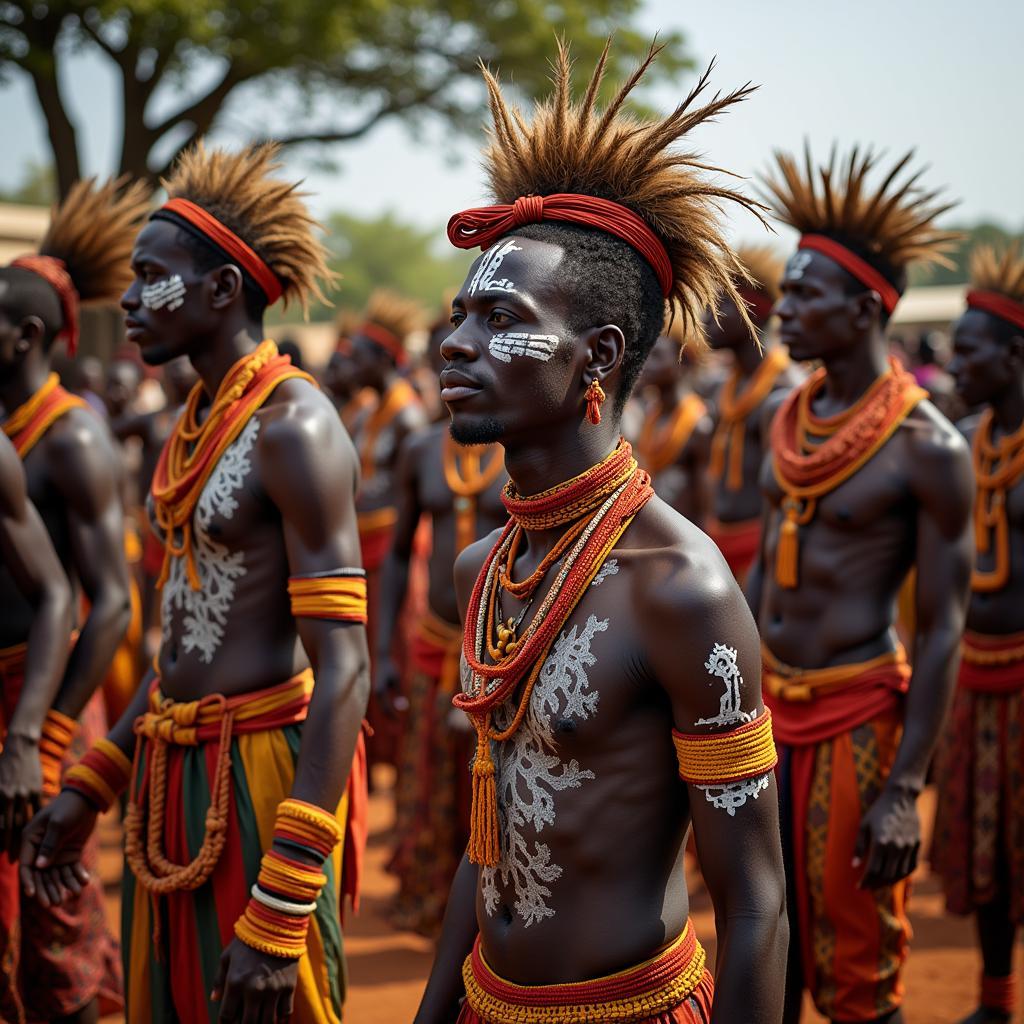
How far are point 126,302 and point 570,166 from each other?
1627 millimetres

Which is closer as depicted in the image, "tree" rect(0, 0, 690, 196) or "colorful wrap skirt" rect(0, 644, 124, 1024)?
"colorful wrap skirt" rect(0, 644, 124, 1024)

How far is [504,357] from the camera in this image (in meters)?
2.43

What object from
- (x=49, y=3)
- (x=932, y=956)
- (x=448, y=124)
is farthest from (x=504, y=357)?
(x=448, y=124)

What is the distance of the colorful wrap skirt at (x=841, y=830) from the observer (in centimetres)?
421

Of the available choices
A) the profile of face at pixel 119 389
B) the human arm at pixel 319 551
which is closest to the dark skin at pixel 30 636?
the human arm at pixel 319 551

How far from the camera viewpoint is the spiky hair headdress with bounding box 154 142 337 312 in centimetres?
378

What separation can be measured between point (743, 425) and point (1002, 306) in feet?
8.40

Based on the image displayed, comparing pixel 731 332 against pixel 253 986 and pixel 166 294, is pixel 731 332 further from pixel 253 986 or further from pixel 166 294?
pixel 253 986

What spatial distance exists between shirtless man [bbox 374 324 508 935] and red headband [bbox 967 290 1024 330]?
7.39ft

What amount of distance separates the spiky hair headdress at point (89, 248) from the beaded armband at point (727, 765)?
3350 millimetres

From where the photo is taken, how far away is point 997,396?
567 cm

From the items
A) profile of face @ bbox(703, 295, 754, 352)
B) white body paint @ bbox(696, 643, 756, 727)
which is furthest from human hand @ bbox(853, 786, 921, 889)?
profile of face @ bbox(703, 295, 754, 352)

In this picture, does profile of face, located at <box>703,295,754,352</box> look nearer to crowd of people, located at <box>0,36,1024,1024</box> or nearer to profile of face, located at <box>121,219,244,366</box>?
crowd of people, located at <box>0,36,1024,1024</box>

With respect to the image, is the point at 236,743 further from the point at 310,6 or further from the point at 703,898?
the point at 310,6
